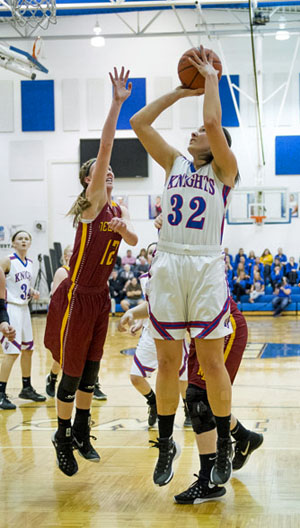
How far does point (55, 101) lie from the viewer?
2136 centimetres

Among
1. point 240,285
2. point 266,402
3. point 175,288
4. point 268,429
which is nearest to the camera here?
point 175,288

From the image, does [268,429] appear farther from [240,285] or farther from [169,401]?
[240,285]

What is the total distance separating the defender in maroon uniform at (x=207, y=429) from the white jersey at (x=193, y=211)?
27.2 inches

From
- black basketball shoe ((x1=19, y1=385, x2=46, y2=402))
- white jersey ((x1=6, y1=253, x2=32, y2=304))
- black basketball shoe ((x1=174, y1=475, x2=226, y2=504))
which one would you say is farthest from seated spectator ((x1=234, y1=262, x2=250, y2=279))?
black basketball shoe ((x1=174, y1=475, x2=226, y2=504))

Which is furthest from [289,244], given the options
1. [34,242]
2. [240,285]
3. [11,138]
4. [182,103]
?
[11,138]

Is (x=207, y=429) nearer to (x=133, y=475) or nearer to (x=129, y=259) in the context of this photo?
(x=133, y=475)

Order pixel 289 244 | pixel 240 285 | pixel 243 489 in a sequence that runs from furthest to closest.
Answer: pixel 289 244
pixel 240 285
pixel 243 489

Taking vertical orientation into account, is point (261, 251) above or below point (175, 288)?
below

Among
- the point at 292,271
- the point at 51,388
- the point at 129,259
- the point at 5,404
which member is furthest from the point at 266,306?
the point at 5,404

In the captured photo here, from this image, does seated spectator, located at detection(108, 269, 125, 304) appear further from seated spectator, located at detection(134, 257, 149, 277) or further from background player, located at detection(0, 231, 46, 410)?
background player, located at detection(0, 231, 46, 410)

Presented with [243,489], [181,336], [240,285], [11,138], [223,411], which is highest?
[11,138]

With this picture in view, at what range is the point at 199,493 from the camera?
3.68 metres

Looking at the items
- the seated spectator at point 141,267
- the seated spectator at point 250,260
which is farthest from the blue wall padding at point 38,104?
the seated spectator at point 250,260

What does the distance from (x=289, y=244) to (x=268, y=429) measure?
618 inches
